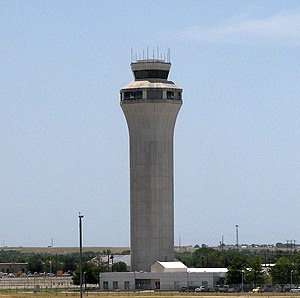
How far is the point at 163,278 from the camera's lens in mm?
194125

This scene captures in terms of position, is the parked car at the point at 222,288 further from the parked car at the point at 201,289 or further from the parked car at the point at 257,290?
the parked car at the point at 257,290

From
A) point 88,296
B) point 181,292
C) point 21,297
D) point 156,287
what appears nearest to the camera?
point 21,297

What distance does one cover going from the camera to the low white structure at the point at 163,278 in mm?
192750

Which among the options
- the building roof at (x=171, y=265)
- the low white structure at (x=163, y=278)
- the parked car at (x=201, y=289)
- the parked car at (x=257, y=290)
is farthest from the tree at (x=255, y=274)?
the building roof at (x=171, y=265)

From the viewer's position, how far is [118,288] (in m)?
195

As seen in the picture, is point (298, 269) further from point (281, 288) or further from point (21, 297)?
point (21, 297)

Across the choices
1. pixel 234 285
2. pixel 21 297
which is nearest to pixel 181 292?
pixel 234 285

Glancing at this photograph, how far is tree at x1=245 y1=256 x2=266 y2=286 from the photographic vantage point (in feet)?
632

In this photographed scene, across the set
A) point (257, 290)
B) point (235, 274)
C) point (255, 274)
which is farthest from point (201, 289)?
point (255, 274)

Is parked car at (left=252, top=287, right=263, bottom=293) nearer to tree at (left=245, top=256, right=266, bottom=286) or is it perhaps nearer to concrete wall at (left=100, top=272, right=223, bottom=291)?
tree at (left=245, top=256, right=266, bottom=286)

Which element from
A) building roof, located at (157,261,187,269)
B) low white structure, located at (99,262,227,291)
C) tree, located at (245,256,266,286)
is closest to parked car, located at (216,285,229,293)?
low white structure, located at (99,262,227,291)

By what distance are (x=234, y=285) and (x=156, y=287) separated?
11.8m

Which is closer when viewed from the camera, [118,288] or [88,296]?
[88,296]

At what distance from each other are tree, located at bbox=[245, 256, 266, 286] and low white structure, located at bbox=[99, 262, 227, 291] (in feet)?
17.1
